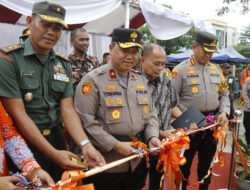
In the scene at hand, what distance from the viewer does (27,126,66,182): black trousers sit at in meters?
1.76

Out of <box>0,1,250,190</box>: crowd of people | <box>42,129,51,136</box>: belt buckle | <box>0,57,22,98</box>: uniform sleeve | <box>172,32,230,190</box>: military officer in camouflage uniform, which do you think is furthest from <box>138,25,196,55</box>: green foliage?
<box>0,57,22,98</box>: uniform sleeve

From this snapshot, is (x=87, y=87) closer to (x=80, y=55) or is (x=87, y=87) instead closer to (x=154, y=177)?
(x=154, y=177)

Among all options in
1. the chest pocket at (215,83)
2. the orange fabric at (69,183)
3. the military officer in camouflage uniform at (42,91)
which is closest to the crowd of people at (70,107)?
the military officer in camouflage uniform at (42,91)

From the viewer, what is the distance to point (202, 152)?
10.3 feet

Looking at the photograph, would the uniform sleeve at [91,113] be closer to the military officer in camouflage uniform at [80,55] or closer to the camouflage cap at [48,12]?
the camouflage cap at [48,12]

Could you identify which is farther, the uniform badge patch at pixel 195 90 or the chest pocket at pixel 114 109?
the uniform badge patch at pixel 195 90

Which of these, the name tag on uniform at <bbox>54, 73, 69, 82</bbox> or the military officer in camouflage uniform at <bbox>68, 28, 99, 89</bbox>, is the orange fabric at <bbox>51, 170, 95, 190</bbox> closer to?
the name tag on uniform at <bbox>54, 73, 69, 82</bbox>

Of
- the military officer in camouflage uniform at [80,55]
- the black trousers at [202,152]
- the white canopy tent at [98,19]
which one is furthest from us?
the white canopy tent at [98,19]

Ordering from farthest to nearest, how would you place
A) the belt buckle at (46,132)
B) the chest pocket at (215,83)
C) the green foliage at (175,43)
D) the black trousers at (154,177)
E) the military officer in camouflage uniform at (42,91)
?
the green foliage at (175,43) < the chest pocket at (215,83) < the black trousers at (154,177) < the belt buckle at (46,132) < the military officer in camouflage uniform at (42,91)

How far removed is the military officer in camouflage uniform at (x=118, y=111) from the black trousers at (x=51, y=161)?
0.24 metres

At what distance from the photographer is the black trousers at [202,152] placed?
304 centimetres

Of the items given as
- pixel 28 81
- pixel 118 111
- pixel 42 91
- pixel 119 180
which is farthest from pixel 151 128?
pixel 28 81

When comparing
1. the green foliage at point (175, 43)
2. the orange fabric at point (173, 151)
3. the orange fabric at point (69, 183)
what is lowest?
the orange fabric at point (173, 151)

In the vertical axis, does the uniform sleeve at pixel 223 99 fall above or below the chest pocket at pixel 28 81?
below
